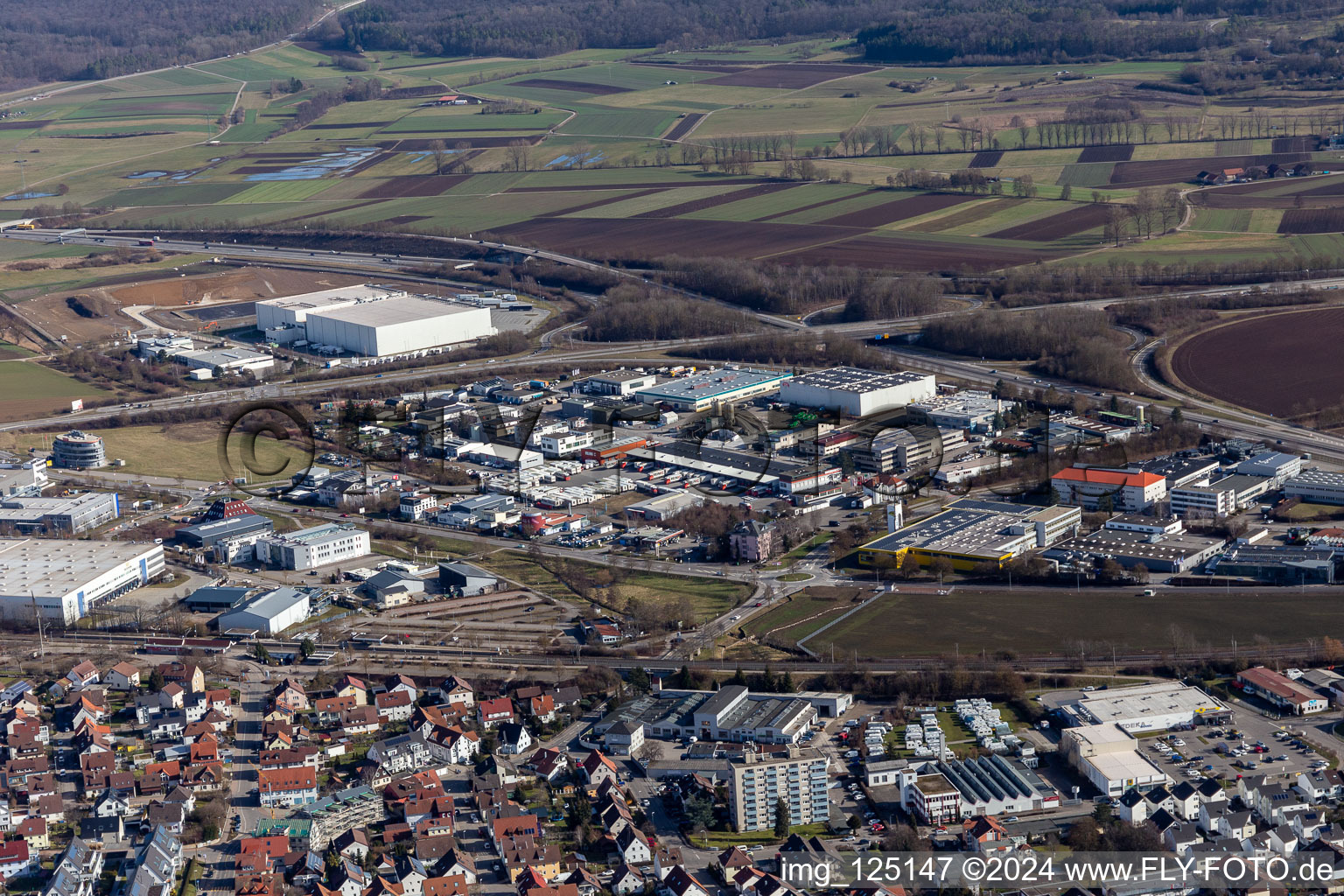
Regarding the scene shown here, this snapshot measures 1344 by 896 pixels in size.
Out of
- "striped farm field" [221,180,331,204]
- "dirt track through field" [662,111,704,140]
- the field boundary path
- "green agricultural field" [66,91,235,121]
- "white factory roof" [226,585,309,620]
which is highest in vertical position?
"green agricultural field" [66,91,235,121]

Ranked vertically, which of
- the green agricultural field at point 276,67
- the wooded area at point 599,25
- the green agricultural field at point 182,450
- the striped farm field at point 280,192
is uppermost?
the wooded area at point 599,25

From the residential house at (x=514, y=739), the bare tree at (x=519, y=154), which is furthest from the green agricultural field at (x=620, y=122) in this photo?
the residential house at (x=514, y=739)

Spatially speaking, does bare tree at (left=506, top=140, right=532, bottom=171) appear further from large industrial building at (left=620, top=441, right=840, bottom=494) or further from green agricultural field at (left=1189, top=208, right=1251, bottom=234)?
large industrial building at (left=620, top=441, right=840, bottom=494)

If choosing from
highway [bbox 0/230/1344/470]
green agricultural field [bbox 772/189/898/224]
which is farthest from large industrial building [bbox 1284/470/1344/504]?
green agricultural field [bbox 772/189/898/224]

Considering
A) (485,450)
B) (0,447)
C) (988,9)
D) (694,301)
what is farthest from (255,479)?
(988,9)

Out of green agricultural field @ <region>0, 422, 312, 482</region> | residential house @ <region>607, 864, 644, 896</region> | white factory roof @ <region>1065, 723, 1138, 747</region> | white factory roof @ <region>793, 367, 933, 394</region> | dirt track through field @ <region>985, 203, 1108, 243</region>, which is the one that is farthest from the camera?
dirt track through field @ <region>985, 203, 1108, 243</region>

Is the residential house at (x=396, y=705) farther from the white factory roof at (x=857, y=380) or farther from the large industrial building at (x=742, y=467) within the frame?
the white factory roof at (x=857, y=380)

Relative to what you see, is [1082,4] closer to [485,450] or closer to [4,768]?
[485,450]
